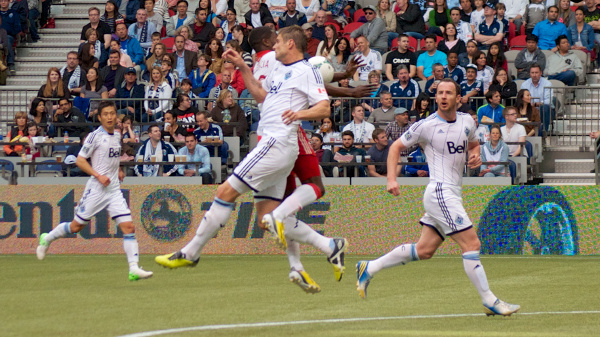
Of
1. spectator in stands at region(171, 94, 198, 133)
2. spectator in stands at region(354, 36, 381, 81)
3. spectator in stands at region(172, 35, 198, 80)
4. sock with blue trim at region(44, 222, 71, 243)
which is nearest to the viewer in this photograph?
sock with blue trim at region(44, 222, 71, 243)

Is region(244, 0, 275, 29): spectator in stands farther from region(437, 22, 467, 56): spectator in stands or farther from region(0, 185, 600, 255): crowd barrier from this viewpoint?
region(0, 185, 600, 255): crowd barrier

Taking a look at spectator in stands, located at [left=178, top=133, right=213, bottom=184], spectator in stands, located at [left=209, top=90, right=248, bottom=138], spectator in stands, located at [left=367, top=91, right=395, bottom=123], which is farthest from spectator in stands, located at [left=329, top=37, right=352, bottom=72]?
spectator in stands, located at [left=178, top=133, right=213, bottom=184]

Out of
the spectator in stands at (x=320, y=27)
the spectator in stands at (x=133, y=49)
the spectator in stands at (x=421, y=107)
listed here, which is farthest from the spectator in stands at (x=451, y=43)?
the spectator in stands at (x=133, y=49)

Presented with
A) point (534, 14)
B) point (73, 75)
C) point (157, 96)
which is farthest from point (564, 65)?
point (73, 75)

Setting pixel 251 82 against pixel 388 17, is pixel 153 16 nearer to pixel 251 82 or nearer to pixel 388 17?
pixel 388 17

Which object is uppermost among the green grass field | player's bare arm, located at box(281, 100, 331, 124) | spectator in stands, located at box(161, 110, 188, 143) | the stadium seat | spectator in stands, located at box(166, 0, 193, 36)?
spectator in stands, located at box(166, 0, 193, 36)

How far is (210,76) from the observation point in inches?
848

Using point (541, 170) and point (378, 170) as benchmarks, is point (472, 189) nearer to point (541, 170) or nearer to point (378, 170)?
point (378, 170)

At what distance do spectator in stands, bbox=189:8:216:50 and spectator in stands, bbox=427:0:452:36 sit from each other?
16.9 ft

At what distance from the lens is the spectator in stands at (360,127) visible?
19484 millimetres

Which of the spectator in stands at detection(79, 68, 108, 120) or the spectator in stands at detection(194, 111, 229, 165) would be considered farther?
the spectator in stands at detection(79, 68, 108, 120)

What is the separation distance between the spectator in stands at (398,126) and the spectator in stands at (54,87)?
727 cm

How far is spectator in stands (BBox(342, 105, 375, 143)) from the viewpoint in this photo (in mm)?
19484

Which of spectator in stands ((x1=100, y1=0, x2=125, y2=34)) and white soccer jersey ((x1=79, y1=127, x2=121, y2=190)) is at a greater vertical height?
spectator in stands ((x1=100, y1=0, x2=125, y2=34))
